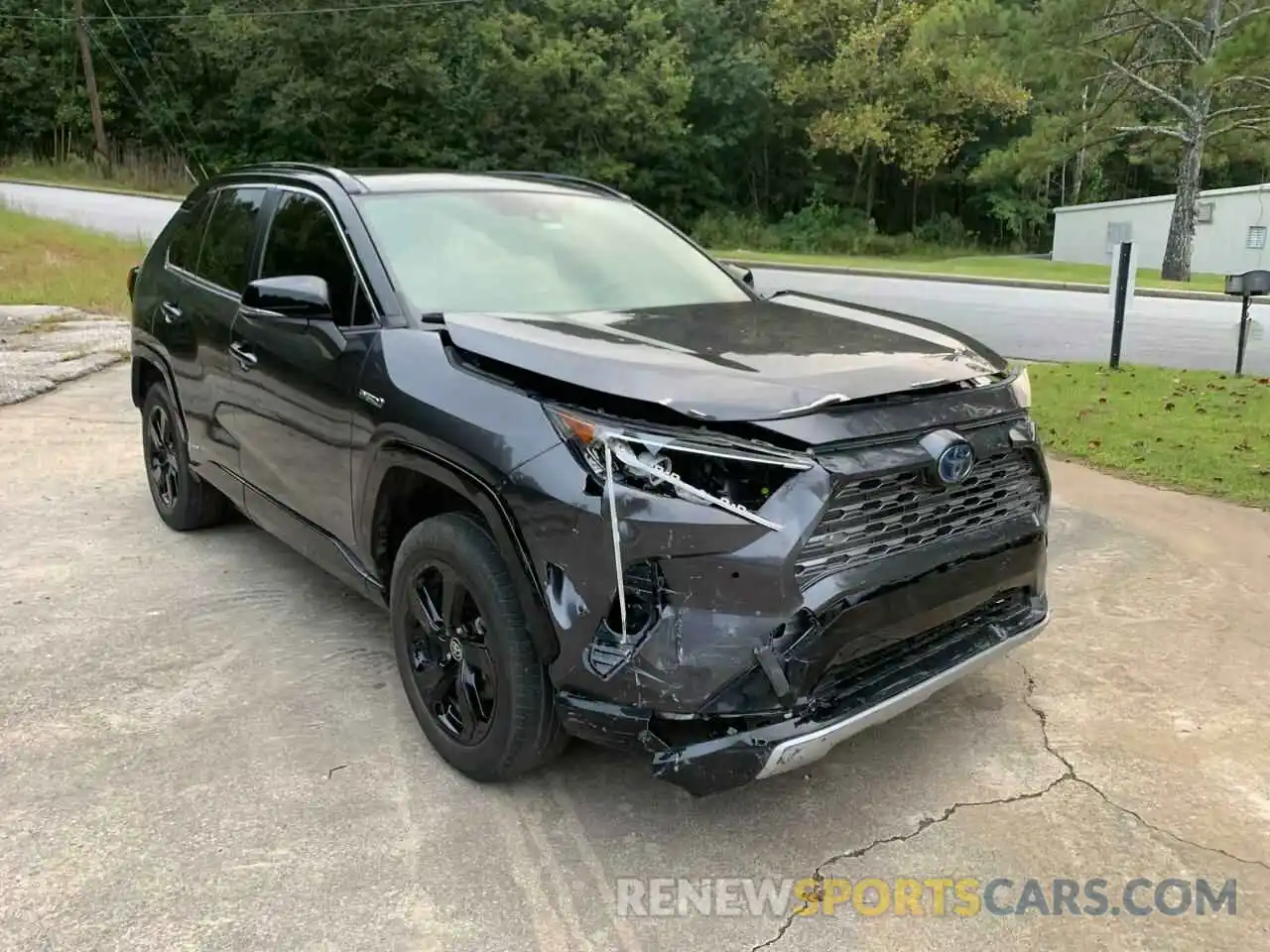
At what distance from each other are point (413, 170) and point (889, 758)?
9.75ft

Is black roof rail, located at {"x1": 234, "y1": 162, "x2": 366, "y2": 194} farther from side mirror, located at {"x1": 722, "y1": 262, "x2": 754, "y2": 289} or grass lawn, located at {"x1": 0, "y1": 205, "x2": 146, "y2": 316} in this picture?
grass lawn, located at {"x1": 0, "y1": 205, "x2": 146, "y2": 316}

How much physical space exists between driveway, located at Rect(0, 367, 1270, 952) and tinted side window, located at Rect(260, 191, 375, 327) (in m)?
1.37

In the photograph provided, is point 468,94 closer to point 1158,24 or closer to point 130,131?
point 130,131

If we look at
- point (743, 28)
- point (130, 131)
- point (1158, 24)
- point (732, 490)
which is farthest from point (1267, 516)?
point (130, 131)

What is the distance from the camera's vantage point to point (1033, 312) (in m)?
16.4

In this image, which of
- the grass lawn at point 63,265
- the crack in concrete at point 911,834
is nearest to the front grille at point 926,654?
the crack in concrete at point 911,834

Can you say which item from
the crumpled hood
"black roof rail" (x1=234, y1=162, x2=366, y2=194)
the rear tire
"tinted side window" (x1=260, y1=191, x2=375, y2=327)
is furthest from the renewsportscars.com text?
the rear tire

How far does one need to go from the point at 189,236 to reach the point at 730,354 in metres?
3.43

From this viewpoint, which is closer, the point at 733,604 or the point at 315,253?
the point at 733,604

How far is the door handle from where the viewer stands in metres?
4.18

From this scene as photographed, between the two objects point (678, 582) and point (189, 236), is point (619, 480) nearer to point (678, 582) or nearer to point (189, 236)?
point (678, 582)

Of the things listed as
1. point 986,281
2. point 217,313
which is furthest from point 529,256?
point 986,281

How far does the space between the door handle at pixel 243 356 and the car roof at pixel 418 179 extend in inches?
28.2

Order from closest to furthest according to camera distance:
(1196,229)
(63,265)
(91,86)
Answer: (63,265) → (1196,229) → (91,86)
